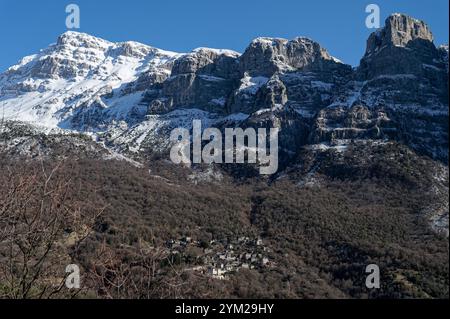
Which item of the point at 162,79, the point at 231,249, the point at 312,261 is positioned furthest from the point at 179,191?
the point at 162,79

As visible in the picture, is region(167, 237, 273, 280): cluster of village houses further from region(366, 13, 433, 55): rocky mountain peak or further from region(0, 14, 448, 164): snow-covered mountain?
region(366, 13, 433, 55): rocky mountain peak

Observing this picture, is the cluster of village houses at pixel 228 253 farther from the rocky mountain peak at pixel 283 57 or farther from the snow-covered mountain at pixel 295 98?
the rocky mountain peak at pixel 283 57

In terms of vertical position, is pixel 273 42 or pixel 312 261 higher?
pixel 273 42

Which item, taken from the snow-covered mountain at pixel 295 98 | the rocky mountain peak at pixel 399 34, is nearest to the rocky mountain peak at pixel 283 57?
the snow-covered mountain at pixel 295 98

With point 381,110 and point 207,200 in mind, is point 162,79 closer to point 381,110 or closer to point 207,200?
point 381,110

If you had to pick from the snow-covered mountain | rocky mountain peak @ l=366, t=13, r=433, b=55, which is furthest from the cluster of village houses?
rocky mountain peak @ l=366, t=13, r=433, b=55
